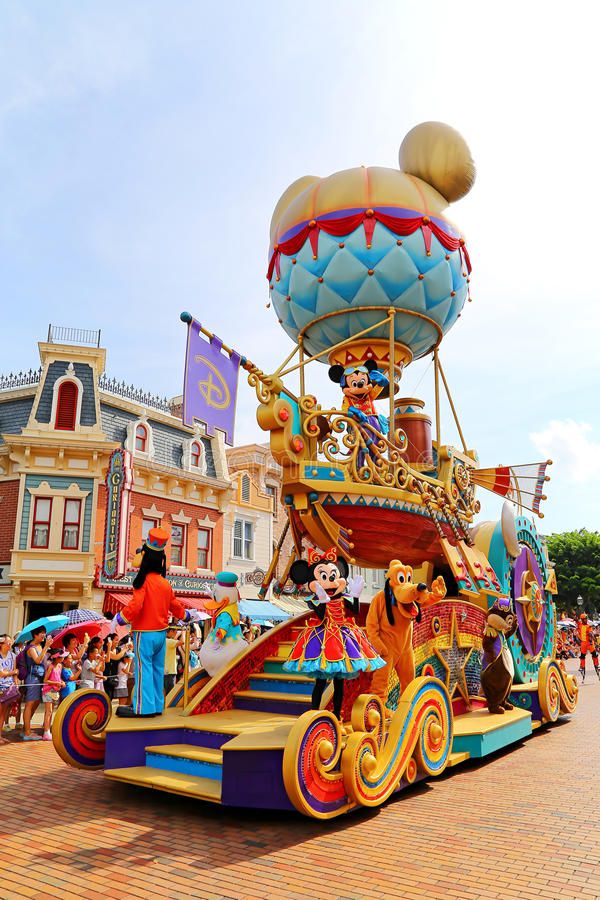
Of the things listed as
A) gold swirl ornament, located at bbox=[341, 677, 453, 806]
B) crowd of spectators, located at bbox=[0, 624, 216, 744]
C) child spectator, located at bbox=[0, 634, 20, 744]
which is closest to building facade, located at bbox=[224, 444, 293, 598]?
crowd of spectators, located at bbox=[0, 624, 216, 744]

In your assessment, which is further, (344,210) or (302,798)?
(344,210)

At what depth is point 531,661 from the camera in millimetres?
9500

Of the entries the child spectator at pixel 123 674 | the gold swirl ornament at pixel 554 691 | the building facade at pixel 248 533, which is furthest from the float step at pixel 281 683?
the building facade at pixel 248 533

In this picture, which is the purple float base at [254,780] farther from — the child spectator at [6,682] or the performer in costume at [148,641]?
the child spectator at [6,682]

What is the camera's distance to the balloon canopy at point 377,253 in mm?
8359

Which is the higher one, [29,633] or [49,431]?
[49,431]

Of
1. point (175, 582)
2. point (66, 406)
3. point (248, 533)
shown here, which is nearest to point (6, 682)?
point (66, 406)

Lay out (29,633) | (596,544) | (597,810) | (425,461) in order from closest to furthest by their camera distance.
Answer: (597,810) < (425,461) < (29,633) < (596,544)

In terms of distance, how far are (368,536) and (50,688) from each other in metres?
5.30

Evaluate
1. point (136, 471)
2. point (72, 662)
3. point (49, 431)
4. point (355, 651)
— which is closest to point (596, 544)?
point (136, 471)

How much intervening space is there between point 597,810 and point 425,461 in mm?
4863

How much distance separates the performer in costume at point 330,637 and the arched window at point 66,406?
1508 cm

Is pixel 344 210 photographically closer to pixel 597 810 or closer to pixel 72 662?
pixel 597 810

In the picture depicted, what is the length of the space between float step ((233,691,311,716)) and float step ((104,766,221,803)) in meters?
1.22
